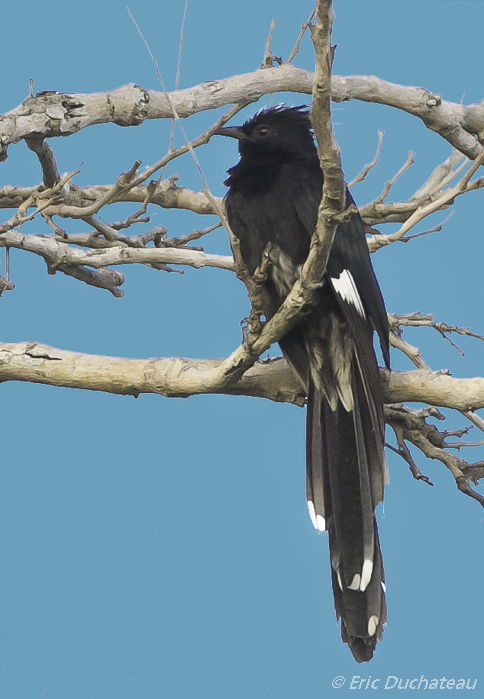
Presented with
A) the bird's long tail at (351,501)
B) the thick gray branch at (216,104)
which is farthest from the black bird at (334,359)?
Answer: the thick gray branch at (216,104)

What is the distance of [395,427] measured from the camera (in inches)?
125

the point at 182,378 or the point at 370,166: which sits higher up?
the point at 370,166

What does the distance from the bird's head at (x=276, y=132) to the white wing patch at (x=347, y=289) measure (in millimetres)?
528

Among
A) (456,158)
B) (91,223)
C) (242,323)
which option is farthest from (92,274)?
(456,158)

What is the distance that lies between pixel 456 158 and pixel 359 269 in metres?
1.10

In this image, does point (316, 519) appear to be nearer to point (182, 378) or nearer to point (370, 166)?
point (182, 378)

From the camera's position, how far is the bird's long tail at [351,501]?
277 centimetres

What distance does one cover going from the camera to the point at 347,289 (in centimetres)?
263

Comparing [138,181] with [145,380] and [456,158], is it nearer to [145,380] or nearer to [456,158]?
[145,380]

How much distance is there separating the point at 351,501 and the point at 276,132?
4.41ft

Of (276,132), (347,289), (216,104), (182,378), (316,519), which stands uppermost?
(216,104)

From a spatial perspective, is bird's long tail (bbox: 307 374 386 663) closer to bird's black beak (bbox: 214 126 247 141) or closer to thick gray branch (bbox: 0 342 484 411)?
thick gray branch (bbox: 0 342 484 411)

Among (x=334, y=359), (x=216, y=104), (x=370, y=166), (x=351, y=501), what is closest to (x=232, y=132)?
(x=216, y=104)

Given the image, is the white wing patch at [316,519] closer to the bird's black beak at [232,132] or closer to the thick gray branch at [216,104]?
the bird's black beak at [232,132]
